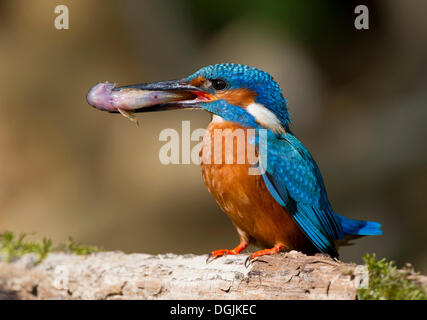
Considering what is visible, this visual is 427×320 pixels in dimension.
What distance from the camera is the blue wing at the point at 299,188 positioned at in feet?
9.35

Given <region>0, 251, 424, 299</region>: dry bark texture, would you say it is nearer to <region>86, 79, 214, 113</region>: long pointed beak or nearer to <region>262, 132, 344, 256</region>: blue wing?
<region>262, 132, 344, 256</region>: blue wing

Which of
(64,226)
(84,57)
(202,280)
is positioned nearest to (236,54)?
(84,57)

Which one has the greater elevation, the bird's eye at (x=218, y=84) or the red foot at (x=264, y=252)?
the bird's eye at (x=218, y=84)

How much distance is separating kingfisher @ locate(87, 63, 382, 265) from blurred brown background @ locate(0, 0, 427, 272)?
253cm

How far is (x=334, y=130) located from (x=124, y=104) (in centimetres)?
336

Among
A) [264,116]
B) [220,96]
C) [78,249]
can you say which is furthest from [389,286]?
[78,249]

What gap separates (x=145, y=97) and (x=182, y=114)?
2.87 m

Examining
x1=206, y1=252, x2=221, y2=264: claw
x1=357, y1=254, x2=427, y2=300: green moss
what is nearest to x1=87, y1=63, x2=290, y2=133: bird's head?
x1=206, y1=252, x2=221, y2=264: claw

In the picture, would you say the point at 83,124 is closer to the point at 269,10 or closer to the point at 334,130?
the point at 269,10

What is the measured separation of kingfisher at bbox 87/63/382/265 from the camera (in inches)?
112

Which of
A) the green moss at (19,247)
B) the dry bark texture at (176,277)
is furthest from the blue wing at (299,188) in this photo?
the green moss at (19,247)

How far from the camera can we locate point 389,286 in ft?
7.47

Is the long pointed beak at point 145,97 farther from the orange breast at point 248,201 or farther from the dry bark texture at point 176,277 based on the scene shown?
the dry bark texture at point 176,277

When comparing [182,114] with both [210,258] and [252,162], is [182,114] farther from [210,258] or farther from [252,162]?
[210,258]
